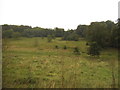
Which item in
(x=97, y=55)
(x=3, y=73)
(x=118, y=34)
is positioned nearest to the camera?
(x=3, y=73)

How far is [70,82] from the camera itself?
371cm

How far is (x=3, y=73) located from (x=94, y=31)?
33.1 m

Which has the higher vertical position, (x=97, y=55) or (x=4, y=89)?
(x=4, y=89)

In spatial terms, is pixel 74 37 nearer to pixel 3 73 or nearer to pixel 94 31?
pixel 94 31

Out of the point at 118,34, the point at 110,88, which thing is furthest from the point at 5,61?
the point at 118,34

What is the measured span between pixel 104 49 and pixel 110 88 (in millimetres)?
32997

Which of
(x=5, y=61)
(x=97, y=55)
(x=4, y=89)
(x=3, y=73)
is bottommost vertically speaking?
(x=97, y=55)

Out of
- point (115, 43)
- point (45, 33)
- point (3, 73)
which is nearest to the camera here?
point (3, 73)

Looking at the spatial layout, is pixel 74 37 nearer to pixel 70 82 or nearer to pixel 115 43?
pixel 115 43

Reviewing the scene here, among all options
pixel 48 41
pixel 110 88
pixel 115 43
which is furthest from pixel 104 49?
pixel 110 88

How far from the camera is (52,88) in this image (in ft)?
11.3

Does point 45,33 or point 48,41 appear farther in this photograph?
point 45,33

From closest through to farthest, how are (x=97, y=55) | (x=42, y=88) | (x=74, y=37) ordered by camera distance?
1. (x=42, y=88)
2. (x=97, y=55)
3. (x=74, y=37)

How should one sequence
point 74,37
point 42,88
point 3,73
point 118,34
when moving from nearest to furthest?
point 42,88 → point 3,73 → point 118,34 → point 74,37
